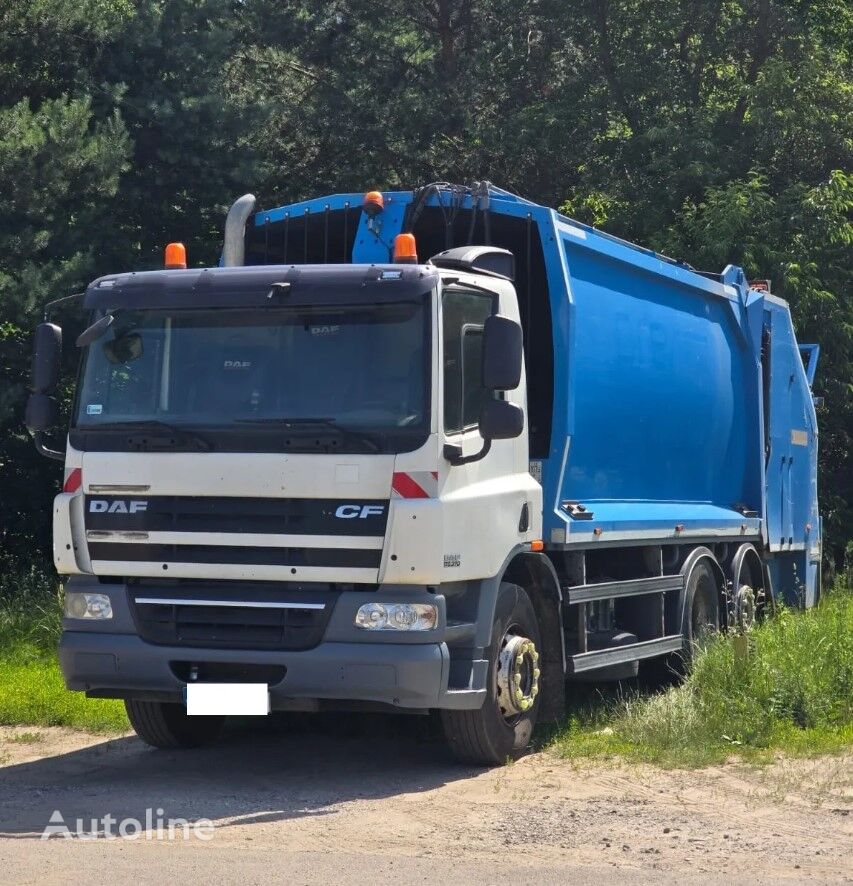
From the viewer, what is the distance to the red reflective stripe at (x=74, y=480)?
7.62 meters

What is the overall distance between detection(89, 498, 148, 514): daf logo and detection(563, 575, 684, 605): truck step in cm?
268

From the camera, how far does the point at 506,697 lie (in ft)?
26.0

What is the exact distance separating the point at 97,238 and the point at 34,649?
478 centimetres

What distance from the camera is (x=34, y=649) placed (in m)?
12.1

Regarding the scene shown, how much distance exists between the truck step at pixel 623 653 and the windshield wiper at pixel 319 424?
232 centimetres

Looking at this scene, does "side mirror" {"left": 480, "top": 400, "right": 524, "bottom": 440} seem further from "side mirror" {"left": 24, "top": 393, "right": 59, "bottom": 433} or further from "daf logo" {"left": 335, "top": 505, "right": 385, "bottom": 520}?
"side mirror" {"left": 24, "top": 393, "right": 59, "bottom": 433}

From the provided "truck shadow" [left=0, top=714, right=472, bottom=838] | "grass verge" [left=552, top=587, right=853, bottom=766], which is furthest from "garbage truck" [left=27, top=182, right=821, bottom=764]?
"grass verge" [left=552, top=587, right=853, bottom=766]

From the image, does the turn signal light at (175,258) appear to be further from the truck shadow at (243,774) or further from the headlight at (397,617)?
the truck shadow at (243,774)

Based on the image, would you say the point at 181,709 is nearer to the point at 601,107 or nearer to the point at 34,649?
the point at 34,649

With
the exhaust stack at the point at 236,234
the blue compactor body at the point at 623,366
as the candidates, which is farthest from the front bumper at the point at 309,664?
the exhaust stack at the point at 236,234

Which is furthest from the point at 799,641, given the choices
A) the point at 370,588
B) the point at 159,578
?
the point at 159,578

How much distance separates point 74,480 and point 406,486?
1.84 meters

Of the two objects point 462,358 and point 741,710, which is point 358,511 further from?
point 741,710

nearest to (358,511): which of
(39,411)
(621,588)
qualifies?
(39,411)
